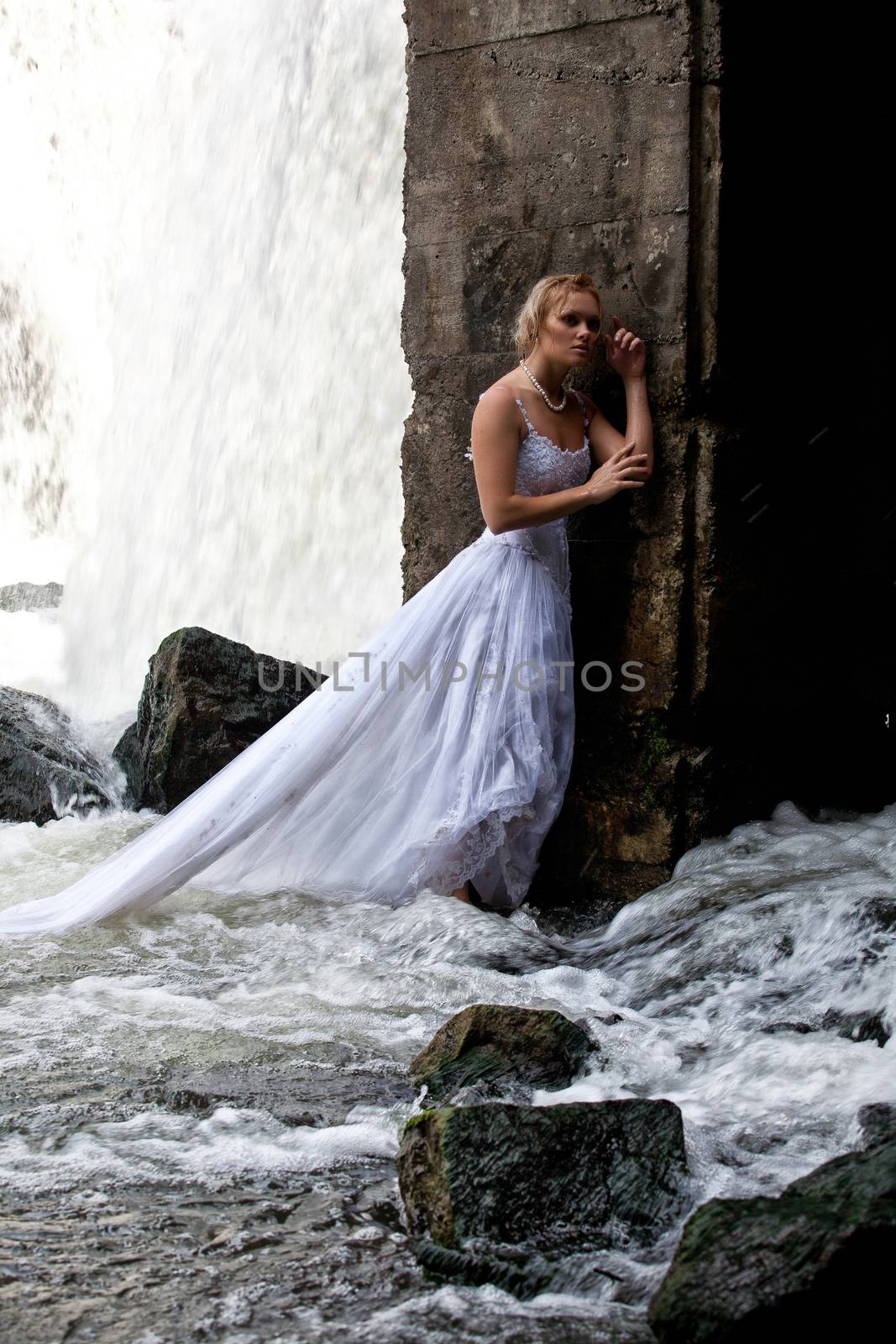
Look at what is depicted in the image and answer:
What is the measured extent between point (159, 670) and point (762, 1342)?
517 cm

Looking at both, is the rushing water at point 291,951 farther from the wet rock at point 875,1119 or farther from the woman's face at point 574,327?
the woman's face at point 574,327

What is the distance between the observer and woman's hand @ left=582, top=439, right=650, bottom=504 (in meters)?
4.41

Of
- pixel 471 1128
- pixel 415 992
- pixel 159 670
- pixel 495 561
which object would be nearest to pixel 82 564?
pixel 159 670

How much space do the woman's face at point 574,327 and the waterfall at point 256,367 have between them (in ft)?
17.0

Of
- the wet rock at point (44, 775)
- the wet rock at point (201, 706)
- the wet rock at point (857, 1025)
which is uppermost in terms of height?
the wet rock at point (201, 706)

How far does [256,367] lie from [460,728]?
21.1 ft

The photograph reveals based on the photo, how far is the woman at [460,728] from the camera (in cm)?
446

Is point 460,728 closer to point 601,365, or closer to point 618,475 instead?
point 618,475

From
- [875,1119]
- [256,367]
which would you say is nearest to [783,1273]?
[875,1119]

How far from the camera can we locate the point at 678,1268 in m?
2.00

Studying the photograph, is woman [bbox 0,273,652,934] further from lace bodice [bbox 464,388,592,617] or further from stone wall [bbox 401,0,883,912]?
stone wall [bbox 401,0,883,912]

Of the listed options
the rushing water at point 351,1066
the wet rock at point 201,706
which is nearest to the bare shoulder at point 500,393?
the rushing water at point 351,1066

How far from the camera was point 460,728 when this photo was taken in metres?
4.57

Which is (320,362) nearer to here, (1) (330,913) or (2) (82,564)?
(2) (82,564)
